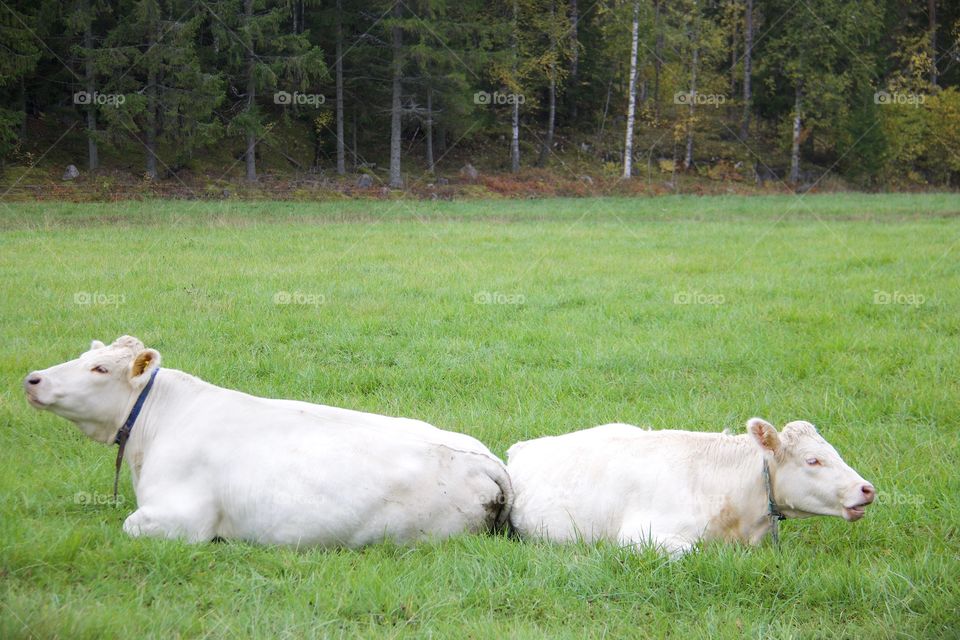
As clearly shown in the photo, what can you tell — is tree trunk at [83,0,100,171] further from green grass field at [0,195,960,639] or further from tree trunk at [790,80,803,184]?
tree trunk at [790,80,803,184]

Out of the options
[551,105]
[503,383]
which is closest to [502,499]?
[503,383]

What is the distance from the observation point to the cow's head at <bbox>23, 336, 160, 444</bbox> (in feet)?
17.6

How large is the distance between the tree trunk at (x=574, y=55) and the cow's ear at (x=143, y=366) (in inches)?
1748

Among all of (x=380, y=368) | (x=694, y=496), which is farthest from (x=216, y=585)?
(x=380, y=368)

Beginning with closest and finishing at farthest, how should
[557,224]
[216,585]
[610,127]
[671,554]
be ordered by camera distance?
[216,585], [671,554], [557,224], [610,127]

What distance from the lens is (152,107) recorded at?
34219mm

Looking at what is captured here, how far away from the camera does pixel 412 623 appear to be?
423cm

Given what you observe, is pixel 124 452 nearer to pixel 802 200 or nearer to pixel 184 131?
pixel 184 131

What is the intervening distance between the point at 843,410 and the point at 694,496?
3.31 meters
